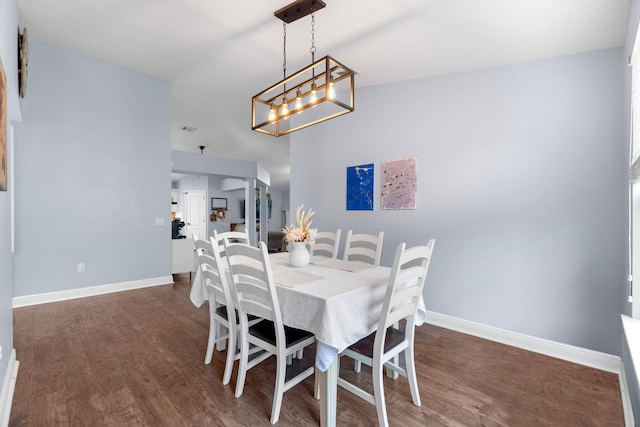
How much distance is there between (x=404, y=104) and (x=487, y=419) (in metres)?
2.94

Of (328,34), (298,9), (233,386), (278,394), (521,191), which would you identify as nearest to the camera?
(278,394)

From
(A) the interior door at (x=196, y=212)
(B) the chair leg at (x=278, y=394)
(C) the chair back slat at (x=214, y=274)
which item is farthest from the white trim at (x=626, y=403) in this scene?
(A) the interior door at (x=196, y=212)

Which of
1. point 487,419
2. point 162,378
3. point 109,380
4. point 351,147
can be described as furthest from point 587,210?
point 109,380

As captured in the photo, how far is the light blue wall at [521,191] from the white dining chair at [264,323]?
195 centimetres

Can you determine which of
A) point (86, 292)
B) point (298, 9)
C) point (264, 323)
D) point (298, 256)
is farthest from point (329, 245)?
point (86, 292)

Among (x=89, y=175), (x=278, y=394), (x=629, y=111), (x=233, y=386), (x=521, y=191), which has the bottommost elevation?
(x=233, y=386)

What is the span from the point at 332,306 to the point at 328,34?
253 cm

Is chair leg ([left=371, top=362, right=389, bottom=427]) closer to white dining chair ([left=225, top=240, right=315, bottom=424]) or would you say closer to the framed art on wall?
white dining chair ([left=225, top=240, right=315, bottom=424])

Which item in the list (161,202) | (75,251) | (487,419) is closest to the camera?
(487,419)

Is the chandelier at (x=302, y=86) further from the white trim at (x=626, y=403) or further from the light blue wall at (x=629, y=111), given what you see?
the white trim at (x=626, y=403)

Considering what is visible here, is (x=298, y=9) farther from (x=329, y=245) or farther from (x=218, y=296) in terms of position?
(x=218, y=296)

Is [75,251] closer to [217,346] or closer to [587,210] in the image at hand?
[217,346]

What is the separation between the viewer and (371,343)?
179 cm

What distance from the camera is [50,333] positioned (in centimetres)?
A: 276
